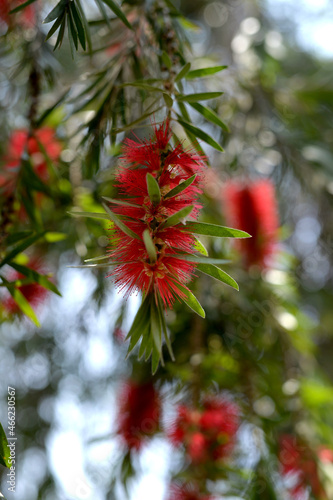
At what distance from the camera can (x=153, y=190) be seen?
0.58 meters

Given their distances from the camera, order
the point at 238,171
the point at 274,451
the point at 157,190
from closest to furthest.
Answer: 1. the point at 157,190
2. the point at 274,451
3. the point at 238,171

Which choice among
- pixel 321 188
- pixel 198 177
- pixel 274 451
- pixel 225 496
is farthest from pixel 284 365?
pixel 198 177

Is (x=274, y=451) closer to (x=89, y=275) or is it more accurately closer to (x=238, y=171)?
(x=89, y=275)

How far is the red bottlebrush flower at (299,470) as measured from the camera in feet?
4.05

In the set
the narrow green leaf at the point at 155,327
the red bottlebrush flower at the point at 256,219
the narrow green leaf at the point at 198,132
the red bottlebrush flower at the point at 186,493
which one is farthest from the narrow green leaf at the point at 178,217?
the red bottlebrush flower at the point at 256,219

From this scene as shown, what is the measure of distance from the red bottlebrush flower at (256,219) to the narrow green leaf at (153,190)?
88 cm

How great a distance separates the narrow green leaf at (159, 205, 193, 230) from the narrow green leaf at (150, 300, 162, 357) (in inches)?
4.9

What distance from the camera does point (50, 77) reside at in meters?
1.17

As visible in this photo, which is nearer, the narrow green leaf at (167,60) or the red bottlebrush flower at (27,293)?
the narrow green leaf at (167,60)

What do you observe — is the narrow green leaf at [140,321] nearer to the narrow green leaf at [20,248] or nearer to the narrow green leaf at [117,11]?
the narrow green leaf at [20,248]

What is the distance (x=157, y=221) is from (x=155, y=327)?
139mm

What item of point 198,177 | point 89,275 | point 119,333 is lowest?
point 119,333

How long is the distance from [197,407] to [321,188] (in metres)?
0.81

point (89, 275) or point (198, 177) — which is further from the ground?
point (198, 177)
